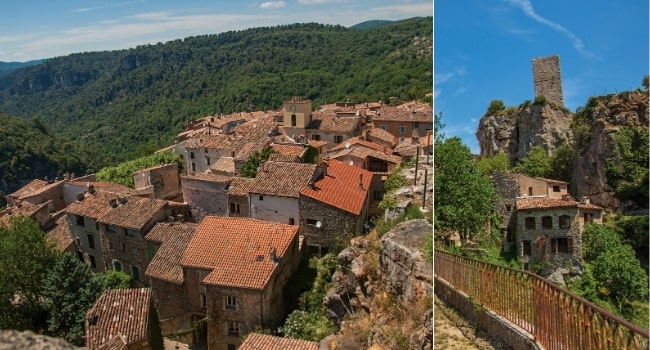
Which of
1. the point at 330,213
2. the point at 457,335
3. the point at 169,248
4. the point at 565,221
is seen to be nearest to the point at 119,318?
the point at 169,248

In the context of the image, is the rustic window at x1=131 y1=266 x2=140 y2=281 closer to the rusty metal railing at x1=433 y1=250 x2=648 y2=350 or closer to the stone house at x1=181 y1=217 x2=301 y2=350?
the stone house at x1=181 y1=217 x2=301 y2=350

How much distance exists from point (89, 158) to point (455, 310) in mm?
47457

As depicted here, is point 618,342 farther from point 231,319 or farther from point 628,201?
point 231,319

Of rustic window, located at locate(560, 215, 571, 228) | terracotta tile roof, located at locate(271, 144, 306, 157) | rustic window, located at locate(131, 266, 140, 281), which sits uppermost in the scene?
rustic window, located at locate(560, 215, 571, 228)

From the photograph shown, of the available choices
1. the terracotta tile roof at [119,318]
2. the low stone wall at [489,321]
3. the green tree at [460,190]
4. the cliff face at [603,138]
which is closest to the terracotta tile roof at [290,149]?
the terracotta tile roof at [119,318]

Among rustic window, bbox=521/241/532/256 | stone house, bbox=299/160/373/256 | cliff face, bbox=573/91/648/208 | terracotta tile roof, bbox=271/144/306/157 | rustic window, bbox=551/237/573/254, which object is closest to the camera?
cliff face, bbox=573/91/648/208

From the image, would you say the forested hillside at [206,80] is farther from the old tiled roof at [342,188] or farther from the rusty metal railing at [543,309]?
the rusty metal railing at [543,309]

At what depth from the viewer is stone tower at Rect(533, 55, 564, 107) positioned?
71.7 inches

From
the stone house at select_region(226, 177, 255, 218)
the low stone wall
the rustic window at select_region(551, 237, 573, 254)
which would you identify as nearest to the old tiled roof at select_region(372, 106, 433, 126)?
the stone house at select_region(226, 177, 255, 218)

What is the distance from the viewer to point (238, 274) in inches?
402

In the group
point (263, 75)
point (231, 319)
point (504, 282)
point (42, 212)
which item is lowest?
point (231, 319)

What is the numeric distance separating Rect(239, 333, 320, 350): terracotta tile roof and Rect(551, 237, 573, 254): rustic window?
6354 mm

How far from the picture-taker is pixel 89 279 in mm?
12320

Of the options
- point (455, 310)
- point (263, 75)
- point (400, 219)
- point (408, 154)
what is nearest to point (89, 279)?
point (400, 219)
